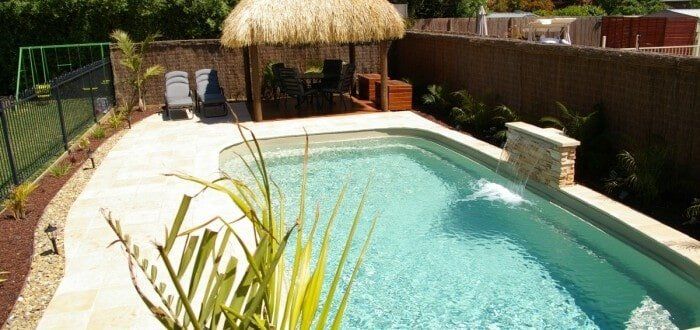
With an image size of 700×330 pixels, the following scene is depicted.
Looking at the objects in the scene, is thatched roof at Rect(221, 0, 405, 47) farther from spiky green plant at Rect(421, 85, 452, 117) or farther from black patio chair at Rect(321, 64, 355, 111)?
spiky green plant at Rect(421, 85, 452, 117)

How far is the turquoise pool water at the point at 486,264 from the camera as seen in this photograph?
525 centimetres

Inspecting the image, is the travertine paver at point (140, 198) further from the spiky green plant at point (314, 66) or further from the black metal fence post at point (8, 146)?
the spiky green plant at point (314, 66)

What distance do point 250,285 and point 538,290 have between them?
4.55m

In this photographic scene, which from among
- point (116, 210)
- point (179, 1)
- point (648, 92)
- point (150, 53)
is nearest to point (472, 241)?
point (648, 92)

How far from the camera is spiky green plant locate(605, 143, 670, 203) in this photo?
23.1ft

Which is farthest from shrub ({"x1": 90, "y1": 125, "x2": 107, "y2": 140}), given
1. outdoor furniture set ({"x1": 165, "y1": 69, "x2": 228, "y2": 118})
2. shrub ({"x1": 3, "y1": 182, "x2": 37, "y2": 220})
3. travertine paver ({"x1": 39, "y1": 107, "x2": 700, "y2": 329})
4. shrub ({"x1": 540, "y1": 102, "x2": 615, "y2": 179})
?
shrub ({"x1": 540, "y1": 102, "x2": 615, "y2": 179})

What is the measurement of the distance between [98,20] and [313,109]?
8.95 m

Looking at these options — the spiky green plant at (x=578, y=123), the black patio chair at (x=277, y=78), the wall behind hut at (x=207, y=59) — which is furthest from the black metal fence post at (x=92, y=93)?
the spiky green plant at (x=578, y=123)

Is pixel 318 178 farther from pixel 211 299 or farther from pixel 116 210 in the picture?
pixel 211 299

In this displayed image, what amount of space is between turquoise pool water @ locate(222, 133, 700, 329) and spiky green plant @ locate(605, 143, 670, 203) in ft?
2.65

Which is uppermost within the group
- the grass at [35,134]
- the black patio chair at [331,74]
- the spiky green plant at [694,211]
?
the black patio chair at [331,74]

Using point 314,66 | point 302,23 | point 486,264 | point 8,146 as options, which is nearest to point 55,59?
point 314,66

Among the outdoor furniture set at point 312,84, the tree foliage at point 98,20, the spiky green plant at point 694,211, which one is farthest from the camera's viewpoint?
the tree foliage at point 98,20

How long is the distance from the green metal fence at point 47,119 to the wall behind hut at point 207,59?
1022mm
